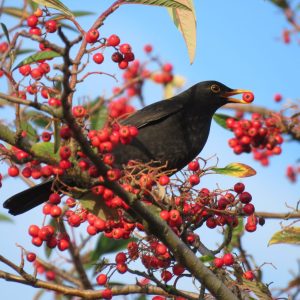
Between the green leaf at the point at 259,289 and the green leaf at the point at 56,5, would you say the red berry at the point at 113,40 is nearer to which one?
the green leaf at the point at 56,5

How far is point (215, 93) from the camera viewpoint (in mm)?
6012

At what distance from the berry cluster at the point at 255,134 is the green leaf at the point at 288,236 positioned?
2.08 m

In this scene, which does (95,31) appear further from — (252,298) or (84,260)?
(84,260)

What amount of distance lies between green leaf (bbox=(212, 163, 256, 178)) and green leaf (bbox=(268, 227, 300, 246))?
0.35 metres

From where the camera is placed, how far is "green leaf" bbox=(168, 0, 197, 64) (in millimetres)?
3283

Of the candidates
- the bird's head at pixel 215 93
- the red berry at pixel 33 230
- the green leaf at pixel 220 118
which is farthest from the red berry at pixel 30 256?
the bird's head at pixel 215 93

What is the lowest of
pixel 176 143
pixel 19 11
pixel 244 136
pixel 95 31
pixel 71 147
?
pixel 71 147

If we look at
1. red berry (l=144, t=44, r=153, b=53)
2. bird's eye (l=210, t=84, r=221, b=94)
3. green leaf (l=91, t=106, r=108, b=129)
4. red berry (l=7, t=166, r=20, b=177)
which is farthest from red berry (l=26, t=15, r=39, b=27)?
red berry (l=144, t=44, r=153, b=53)

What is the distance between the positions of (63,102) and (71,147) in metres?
0.47

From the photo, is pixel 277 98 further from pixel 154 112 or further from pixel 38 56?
pixel 38 56

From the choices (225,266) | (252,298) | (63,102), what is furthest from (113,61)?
(252,298)

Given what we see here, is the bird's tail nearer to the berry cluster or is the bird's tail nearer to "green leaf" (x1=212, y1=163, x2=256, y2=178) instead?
"green leaf" (x1=212, y1=163, x2=256, y2=178)

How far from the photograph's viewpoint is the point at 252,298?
11.3ft

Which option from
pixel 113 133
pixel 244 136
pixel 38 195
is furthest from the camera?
pixel 244 136
